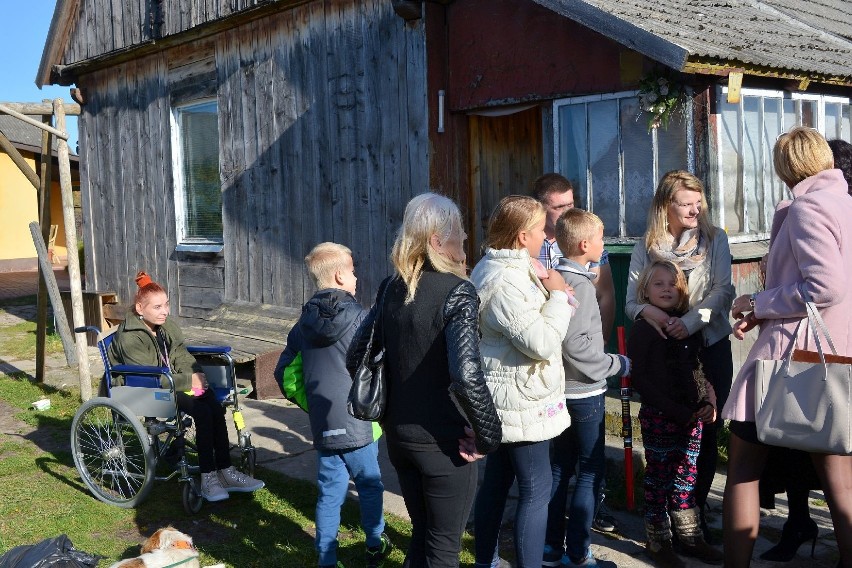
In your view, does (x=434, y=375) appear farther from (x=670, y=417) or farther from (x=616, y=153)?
(x=616, y=153)

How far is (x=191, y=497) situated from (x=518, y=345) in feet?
8.61

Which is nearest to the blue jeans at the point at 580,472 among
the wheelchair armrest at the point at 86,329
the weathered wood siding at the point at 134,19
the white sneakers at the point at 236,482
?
the white sneakers at the point at 236,482

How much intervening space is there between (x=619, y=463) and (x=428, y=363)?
102 inches

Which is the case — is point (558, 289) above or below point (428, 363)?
above

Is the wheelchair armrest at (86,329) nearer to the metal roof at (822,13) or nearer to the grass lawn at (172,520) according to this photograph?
the grass lawn at (172,520)

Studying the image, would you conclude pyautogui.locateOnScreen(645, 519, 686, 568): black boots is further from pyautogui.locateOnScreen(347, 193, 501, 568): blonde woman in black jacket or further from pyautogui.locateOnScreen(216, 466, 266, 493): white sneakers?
pyautogui.locateOnScreen(216, 466, 266, 493): white sneakers

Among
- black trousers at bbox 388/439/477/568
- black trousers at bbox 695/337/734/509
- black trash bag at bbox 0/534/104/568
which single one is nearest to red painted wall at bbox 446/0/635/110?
black trousers at bbox 695/337/734/509

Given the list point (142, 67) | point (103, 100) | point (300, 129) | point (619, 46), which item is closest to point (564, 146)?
point (619, 46)

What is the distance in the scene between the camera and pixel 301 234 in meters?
9.44

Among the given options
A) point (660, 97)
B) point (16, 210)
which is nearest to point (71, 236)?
point (660, 97)

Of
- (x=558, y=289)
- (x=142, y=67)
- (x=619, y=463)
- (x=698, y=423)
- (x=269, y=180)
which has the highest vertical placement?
(x=142, y=67)

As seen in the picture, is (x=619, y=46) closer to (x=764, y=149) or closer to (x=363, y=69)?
(x=764, y=149)

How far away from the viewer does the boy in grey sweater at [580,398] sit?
160 inches

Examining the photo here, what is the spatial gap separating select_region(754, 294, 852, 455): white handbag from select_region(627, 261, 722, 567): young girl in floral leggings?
0.70 m
